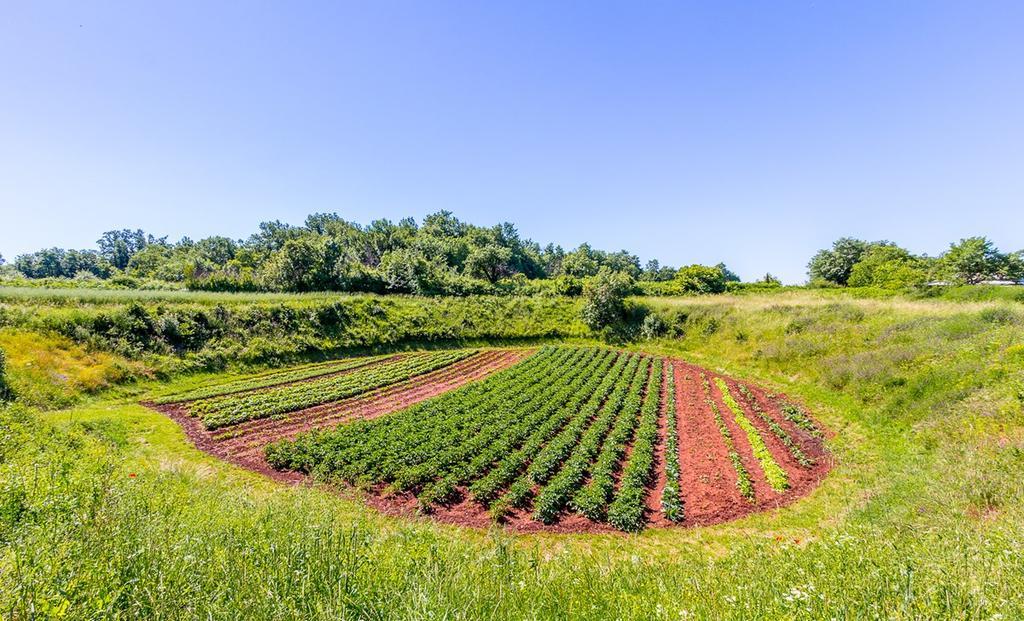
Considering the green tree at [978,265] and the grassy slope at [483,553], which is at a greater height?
the green tree at [978,265]

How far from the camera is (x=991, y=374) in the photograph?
14883 mm

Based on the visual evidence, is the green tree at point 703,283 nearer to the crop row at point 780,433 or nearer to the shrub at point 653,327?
the shrub at point 653,327

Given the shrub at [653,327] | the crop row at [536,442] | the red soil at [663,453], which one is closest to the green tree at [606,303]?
the shrub at [653,327]

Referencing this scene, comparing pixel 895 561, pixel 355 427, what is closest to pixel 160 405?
pixel 355 427

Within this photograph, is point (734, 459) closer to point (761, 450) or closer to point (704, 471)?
point (704, 471)

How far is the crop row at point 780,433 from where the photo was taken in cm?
1492

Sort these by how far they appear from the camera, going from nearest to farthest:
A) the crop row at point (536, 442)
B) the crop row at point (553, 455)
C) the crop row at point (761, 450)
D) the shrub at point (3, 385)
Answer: the crop row at point (553, 455) < the crop row at point (536, 442) < the crop row at point (761, 450) < the shrub at point (3, 385)

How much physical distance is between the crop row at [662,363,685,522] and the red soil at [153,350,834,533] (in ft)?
0.65

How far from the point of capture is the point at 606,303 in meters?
41.1

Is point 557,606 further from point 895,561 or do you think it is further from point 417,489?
point 417,489

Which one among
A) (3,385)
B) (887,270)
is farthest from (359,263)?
(887,270)

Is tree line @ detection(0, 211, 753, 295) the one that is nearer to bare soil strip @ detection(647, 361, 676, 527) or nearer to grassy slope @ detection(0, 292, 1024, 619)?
bare soil strip @ detection(647, 361, 676, 527)

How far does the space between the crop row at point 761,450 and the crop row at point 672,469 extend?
3.02 meters

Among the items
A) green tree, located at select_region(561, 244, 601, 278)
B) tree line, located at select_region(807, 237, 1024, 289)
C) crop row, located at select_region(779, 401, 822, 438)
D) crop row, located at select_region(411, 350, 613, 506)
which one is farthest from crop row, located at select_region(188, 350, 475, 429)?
green tree, located at select_region(561, 244, 601, 278)
